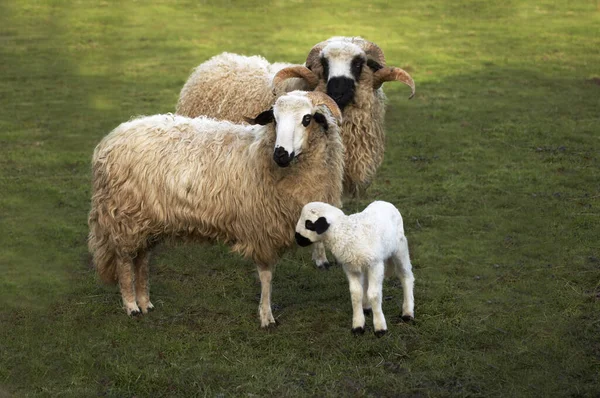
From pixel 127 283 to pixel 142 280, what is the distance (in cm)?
19

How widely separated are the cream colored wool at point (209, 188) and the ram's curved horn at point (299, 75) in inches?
56.9

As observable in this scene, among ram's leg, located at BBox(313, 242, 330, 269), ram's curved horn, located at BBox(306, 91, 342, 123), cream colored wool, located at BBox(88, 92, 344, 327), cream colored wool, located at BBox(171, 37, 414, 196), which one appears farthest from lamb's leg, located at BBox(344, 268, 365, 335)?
cream colored wool, located at BBox(171, 37, 414, 196)

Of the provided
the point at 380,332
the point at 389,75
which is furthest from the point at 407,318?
the point at 389,75

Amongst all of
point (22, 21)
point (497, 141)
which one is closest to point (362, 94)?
point (497, 141)

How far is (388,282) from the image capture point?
8125 mm

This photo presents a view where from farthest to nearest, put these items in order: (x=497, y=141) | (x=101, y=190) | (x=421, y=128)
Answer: (x=421, y=128) → (x=497, y=141) → (x=101, y=190)

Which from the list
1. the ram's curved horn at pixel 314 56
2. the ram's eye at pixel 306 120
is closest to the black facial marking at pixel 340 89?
the ram's curved horn at pixel 314 56

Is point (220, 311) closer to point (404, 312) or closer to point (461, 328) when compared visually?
point (404, 312)

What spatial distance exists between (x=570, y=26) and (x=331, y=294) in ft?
52.0

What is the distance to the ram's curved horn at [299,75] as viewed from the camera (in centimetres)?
870

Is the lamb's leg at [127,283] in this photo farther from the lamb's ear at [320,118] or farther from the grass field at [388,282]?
the lamb's ear at [320,118]

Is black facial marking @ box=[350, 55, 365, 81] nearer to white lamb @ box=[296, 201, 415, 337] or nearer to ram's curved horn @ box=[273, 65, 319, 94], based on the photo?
ram's curved horn @ box=[273, 65, 319, 94]

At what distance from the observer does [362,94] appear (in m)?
8.61

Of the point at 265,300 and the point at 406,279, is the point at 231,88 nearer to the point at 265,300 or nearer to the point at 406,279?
the point at 265,300
